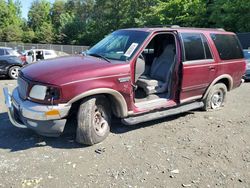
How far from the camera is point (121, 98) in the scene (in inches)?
211

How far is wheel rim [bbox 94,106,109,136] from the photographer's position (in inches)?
210

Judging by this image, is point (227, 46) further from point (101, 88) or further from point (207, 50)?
point (101, 88)

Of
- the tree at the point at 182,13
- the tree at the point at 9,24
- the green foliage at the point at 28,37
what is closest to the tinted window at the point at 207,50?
the tree at the point at 182,13

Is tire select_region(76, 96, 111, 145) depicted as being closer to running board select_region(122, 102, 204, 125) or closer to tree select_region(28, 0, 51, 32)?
running board select_region(122, 102, 204, 125)

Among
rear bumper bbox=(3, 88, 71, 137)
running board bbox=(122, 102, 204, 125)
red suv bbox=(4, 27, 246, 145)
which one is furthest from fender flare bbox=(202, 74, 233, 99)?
rear bumper bbox=(3, 88, 71, 137)

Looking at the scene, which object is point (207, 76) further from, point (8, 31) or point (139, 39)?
point (8, 31)

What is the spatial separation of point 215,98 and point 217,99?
12 cm

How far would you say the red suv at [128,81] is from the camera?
482cm

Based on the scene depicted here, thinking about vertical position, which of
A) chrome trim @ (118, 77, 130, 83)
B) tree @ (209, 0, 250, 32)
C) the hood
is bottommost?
chrome trim @ (118, 77, 130, 83)

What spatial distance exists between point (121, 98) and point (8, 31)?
209 feet

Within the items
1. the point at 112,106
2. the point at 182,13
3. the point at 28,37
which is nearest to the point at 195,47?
the point at 112,106

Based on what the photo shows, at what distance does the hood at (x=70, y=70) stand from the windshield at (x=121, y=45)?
1.07 feet

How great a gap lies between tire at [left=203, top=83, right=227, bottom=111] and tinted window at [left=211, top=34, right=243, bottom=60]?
719mm

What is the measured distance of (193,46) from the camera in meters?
6.71
